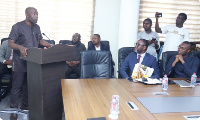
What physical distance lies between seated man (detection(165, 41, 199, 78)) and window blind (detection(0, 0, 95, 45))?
266 centimetres

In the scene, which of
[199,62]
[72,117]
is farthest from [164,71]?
[72,117]

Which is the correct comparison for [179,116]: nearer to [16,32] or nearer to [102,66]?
[102,66]

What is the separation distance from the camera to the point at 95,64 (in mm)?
3451

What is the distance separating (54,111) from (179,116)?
1537 mm

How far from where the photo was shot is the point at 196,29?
617 cm

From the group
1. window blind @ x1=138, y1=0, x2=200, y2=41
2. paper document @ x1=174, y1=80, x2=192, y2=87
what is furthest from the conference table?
window blind @ x1=138, y1=0, x2=200, y2=41

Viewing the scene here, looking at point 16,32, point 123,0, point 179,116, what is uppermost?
point 123,0

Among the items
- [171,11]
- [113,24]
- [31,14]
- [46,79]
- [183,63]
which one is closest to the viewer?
[46,79]

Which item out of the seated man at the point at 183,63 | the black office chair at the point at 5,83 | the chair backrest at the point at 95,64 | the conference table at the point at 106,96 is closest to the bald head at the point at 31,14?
the chair backrest at the point at 95,64

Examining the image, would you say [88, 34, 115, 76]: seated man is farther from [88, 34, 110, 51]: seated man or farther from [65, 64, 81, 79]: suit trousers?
[65, 64, 81, 79]: suit trousers

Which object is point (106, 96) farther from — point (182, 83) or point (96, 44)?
point (96, 44)

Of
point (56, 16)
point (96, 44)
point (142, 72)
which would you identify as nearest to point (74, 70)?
point (96, 44)

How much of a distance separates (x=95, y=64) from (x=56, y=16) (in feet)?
8.28

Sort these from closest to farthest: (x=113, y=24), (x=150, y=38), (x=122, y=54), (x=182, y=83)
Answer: (x=182, y=83) → (x=122, y=54) → (x=150, y=38) → (x=113, y=24)
